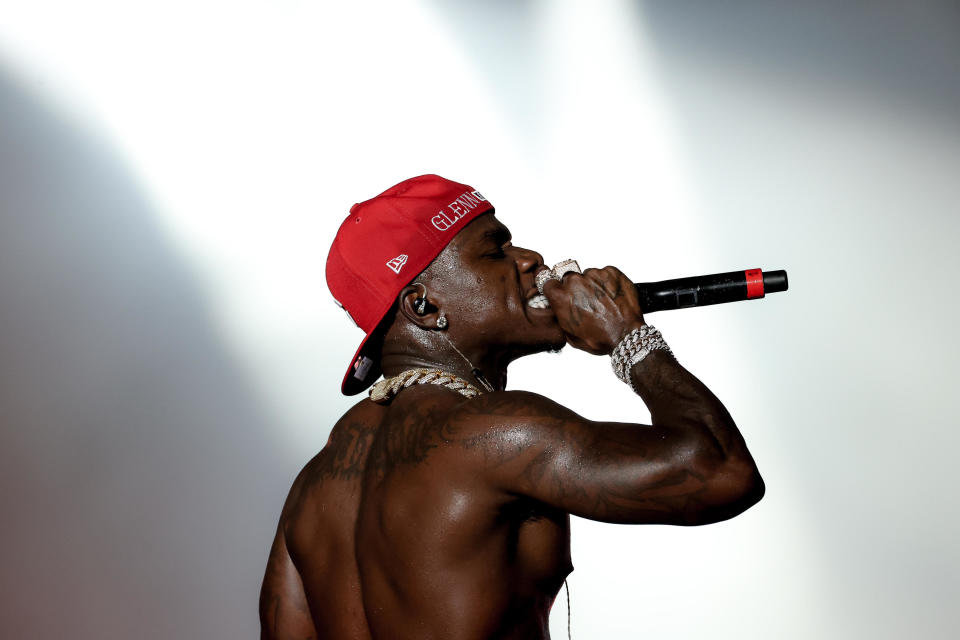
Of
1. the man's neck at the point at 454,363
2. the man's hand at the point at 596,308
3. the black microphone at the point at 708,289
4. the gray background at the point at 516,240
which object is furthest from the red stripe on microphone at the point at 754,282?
the gray background at the point at 516,240

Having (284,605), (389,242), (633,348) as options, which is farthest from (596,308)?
(284,605)

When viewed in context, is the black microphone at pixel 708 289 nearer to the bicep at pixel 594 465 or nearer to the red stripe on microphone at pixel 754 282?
the red stripe on microphone at pixel 754 282

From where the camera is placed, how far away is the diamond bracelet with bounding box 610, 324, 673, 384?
57.4 inches

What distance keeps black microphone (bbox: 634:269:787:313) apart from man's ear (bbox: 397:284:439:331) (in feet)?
1.22

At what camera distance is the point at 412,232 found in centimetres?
171

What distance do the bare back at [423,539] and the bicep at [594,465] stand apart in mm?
45

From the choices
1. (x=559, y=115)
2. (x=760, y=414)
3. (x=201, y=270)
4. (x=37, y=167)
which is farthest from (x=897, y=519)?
(x=37, y=167)

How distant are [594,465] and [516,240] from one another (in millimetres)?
1938

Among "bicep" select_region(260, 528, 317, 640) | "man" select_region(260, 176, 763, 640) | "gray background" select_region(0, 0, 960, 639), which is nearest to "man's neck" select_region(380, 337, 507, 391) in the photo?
"man" select_region(260, 176, 763, 640)

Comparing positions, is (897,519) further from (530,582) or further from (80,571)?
(80,571)

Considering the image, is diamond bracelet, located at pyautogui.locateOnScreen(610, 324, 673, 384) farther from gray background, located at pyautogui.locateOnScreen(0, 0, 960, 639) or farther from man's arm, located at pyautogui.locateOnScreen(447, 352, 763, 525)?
gray background, located at pyautogui.locateOnScreen(0, 0, 960, 639)

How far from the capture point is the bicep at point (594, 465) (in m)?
1.26

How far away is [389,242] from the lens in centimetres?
172

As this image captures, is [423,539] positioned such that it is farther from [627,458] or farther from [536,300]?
[536,300]
